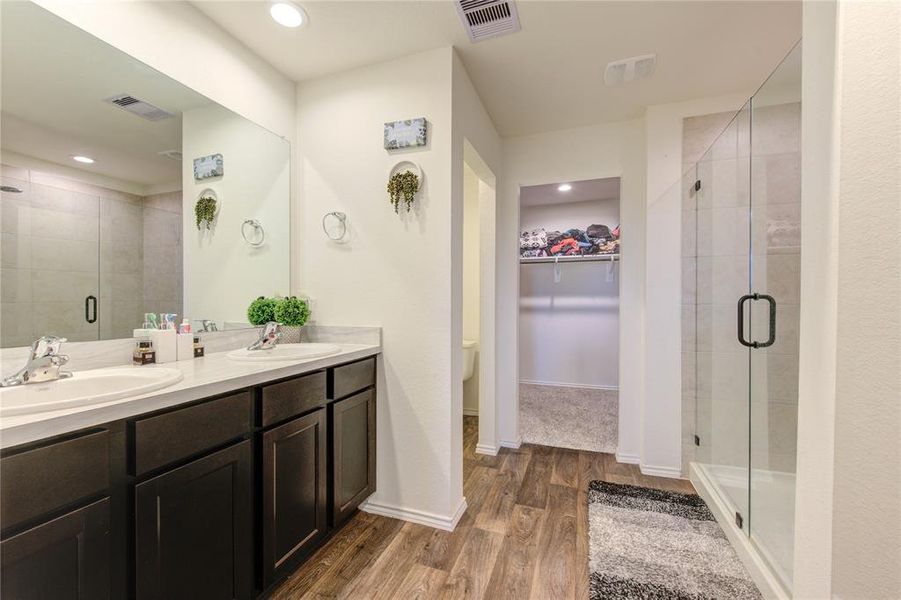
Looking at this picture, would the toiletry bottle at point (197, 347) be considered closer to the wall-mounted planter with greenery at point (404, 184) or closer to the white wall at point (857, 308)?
the wall-mounted planter with greenery at point (404, 184)

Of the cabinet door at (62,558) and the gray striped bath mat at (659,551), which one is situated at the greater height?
the cabinet door at (62,558)

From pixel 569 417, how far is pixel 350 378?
2.59 metres

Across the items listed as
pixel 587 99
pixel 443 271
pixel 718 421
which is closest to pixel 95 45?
pixel 443 271

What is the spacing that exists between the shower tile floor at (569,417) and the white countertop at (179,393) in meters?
2.09

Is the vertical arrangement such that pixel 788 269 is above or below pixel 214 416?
above

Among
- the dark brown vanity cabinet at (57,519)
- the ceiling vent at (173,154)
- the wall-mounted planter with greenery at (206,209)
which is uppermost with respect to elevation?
the ceiling vent at (173,154)

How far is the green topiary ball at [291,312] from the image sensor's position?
6.37ft

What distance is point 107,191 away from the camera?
1378 millimetres

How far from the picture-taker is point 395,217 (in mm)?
1916

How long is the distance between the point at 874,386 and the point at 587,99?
2.20 m

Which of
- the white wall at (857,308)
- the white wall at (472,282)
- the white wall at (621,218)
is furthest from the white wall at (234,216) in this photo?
the white wall at (857,308)

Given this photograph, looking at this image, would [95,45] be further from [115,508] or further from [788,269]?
[788,269]

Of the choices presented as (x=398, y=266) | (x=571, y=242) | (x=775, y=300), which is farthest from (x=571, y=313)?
(x=398, y=266)

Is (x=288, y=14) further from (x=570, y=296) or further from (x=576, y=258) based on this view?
(x=570, y=296)
